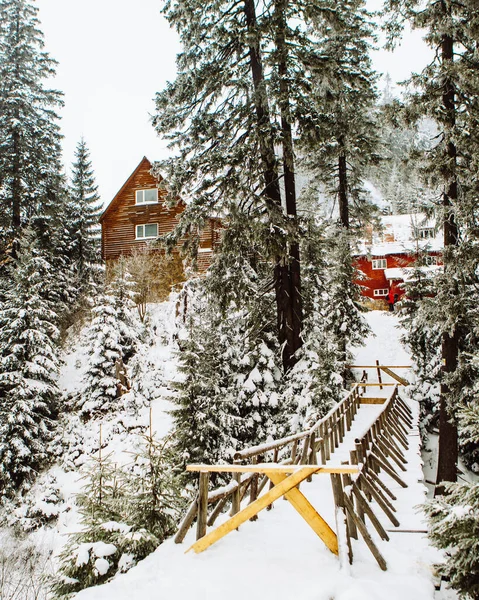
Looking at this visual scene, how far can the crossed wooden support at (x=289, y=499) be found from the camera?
507 cm

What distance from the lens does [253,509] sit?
5242mm

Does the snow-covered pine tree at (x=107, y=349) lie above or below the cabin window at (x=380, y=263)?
below

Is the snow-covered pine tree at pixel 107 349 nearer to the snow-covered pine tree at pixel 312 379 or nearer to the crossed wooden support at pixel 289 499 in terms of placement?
the snow-covered pine tree at pixel 312 379

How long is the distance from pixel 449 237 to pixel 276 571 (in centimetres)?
1087

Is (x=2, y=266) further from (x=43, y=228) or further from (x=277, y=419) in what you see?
(x=277, y=419)

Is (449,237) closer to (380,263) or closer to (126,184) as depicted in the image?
(126,184)

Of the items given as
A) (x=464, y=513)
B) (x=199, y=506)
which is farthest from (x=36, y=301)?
(x=464, y=513)

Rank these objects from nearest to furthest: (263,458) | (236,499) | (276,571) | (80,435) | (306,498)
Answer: (276,571) < (306,498) < (236,499) < (263,458) < (80,435)

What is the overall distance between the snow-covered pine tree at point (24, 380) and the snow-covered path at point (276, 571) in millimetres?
11866

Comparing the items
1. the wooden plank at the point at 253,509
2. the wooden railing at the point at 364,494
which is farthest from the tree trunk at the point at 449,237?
the wooden plank at the point at 253,509

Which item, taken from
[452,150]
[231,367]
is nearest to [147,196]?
[231,367]

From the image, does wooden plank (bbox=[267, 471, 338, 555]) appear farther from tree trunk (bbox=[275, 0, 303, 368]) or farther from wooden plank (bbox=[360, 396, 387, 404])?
wooden plank (bbox=[360, 396, 387, 404])

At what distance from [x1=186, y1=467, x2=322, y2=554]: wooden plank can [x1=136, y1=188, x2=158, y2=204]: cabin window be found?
27.9m

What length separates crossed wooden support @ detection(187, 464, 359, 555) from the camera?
5.07 metres
